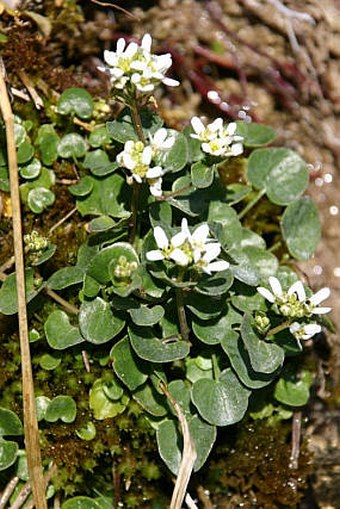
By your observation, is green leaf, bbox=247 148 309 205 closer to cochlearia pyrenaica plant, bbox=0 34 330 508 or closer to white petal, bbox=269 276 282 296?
cochlearia pyrenaica plant, bbox=0 34 330 508

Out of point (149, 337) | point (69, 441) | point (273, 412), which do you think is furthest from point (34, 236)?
point (273, 412)

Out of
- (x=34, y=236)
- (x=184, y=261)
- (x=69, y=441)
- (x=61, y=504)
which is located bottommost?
(x=61, y=504)

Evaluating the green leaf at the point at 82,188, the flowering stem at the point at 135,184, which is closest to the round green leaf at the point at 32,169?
the green leaf at the point at 82,188

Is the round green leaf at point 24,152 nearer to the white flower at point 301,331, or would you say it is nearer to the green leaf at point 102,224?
the green leaf at point 102,224

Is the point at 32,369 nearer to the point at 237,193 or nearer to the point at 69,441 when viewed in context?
the point at 69,441

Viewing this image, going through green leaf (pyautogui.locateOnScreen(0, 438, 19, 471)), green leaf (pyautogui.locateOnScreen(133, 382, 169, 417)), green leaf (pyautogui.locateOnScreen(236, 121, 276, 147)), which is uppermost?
green leaf (pyautogui.locateOnScreen(236, 121, 276, 147))

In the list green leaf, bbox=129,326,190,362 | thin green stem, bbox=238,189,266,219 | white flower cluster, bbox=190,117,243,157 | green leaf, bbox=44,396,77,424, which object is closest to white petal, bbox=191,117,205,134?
white flower cluster, bbox=190,117,243,157
